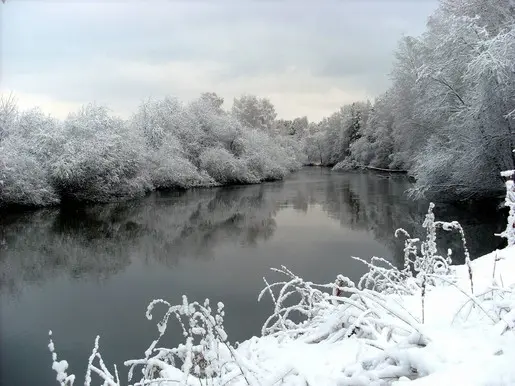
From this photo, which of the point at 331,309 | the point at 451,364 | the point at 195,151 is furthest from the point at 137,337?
the point at 195,151

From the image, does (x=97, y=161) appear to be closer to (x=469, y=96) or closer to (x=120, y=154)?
(x=120, y=154)

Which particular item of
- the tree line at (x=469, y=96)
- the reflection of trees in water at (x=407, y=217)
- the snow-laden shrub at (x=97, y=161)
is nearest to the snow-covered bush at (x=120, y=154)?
the snow-laden shrub at (x=97, y=161)

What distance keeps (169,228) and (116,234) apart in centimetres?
150

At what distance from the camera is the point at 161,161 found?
23.8m

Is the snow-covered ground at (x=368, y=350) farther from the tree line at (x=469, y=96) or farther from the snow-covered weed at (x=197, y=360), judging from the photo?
the tree line at (x=469, y=96)

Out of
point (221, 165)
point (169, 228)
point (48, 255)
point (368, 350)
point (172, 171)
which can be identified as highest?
point (221, 165)

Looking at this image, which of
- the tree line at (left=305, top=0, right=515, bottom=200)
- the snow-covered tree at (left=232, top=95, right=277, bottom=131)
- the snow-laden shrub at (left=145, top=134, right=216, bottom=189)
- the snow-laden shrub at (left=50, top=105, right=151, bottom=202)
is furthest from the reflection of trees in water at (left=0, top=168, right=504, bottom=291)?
the snow-covered tree at (left=232, top=95, right=277, bottom=131)

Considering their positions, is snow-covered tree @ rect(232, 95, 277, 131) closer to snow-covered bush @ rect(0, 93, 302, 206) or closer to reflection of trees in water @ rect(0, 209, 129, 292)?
snow-covered bush @ rect(0, 93, 302, 206)

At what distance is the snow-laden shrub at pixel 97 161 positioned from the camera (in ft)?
57.7

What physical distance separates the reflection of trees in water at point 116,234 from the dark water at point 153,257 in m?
0.03

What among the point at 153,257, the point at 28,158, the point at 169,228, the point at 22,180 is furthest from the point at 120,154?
the point at 153,257

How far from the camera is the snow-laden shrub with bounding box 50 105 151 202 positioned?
17578 mm

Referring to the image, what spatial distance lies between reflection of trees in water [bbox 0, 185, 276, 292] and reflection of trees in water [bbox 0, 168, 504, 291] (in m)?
0.02

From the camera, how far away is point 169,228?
12.5m
